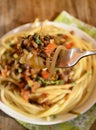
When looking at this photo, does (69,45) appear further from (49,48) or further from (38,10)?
(38,10)

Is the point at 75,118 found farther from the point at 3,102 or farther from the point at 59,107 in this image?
the point at 3,102

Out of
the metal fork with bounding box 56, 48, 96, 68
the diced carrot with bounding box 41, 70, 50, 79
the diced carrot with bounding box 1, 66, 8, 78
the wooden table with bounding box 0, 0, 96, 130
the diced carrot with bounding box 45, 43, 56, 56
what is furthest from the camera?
the wooden table with bounding box 0, 0, 96, 130

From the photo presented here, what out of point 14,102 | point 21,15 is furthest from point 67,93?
point 21,15

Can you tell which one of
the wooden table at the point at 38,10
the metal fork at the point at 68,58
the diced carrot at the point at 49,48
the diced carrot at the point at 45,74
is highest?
the wooden table at the point at 38,10

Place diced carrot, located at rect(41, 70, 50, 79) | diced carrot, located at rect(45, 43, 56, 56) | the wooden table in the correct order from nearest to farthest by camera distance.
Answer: diced carrot, located at rect(45, 43, 56, 56), diced carrot, located at rect(41, 70, 50, 79), the wooden table

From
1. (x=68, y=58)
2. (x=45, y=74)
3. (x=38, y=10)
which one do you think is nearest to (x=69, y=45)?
(x=45, y=74)

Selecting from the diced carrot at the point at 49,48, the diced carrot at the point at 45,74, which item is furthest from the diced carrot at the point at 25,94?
the diced carrot at the point at 49,48

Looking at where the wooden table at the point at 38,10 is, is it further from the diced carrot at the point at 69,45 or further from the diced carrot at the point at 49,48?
the diced carrot at the point at 49,48

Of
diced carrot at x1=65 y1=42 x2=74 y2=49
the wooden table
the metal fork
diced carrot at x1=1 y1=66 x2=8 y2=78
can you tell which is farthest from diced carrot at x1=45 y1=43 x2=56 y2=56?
the wooden table

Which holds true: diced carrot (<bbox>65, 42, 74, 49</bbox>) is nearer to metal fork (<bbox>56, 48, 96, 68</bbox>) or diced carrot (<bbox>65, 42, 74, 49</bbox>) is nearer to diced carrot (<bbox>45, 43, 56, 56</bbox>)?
diced carrot (<bbox>45, 43, 56, 56</bbox>)
